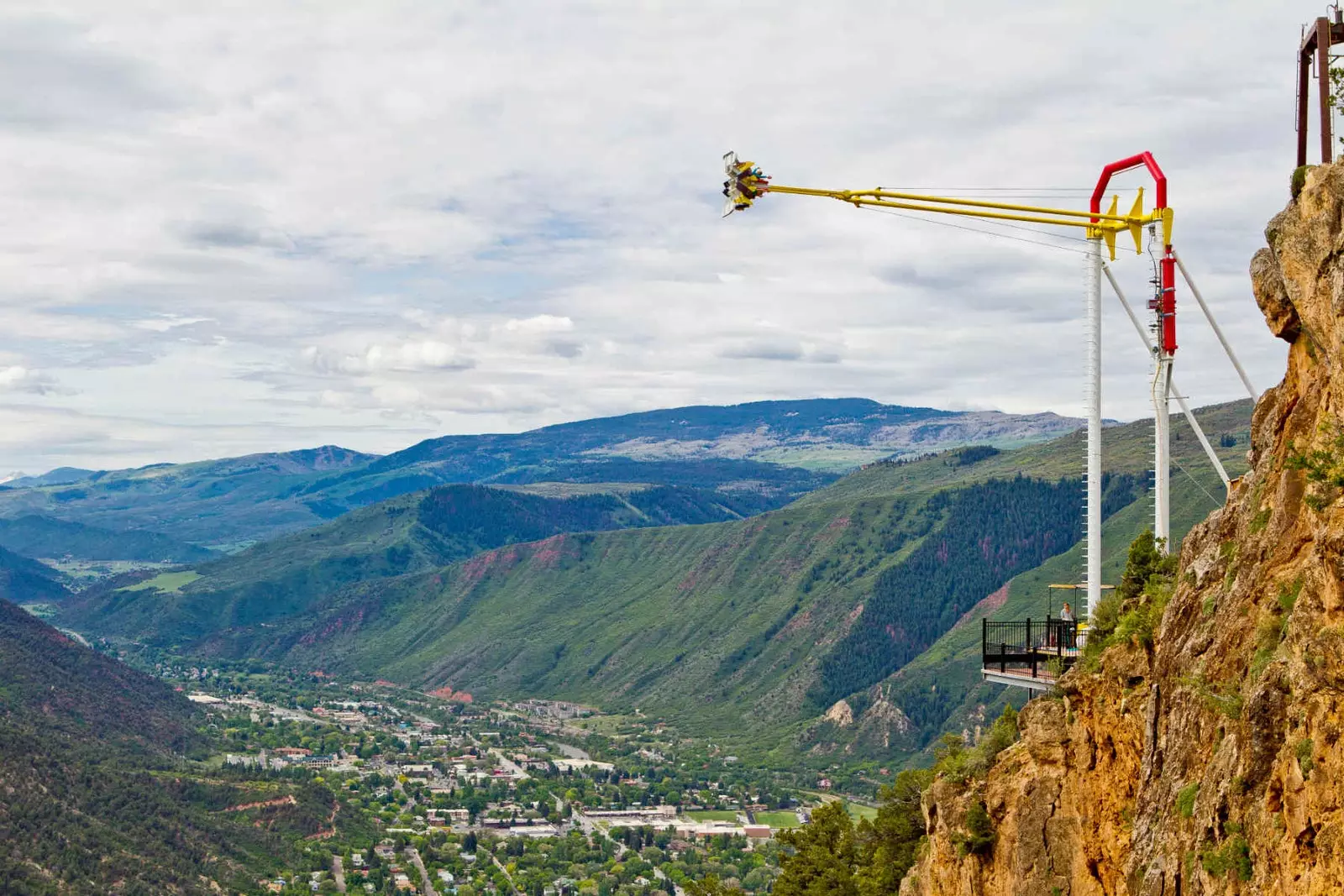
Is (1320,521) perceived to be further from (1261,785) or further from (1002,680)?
(1002,680)

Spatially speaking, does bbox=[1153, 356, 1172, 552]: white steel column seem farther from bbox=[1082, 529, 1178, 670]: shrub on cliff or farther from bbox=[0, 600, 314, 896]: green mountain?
bbox=[0, 600, 314, 896]: green mountain

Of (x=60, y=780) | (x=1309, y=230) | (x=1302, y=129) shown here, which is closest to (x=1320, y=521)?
(x=1309, y=230)

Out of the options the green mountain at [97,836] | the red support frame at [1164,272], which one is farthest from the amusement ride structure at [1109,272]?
the green mountain at [97,836]

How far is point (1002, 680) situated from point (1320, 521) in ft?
79.6

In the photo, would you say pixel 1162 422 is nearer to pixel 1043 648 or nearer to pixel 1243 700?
pixel 1043 648

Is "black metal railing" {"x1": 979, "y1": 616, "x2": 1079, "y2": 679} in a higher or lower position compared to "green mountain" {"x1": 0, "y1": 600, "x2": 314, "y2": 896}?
higher

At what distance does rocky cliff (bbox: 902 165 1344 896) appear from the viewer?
2711 cm

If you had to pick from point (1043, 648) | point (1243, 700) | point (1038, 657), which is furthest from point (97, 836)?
point (1243, 700)

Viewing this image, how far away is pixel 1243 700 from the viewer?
29.6 meters

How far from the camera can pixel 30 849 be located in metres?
155

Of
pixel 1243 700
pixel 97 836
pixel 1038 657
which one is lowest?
pixel 97 836

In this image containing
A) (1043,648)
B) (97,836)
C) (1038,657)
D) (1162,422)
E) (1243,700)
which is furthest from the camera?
(97,836)

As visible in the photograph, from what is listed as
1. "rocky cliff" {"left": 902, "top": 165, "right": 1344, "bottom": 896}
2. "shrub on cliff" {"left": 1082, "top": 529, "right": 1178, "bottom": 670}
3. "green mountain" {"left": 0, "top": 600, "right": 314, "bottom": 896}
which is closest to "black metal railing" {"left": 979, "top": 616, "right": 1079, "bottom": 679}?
"shrub on cliff" {"left": 1082, "top": 529, "right": 1178, "bottom": 670}

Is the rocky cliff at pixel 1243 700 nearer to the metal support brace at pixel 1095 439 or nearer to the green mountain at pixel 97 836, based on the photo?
the metal support brace at pixel 1095 439
